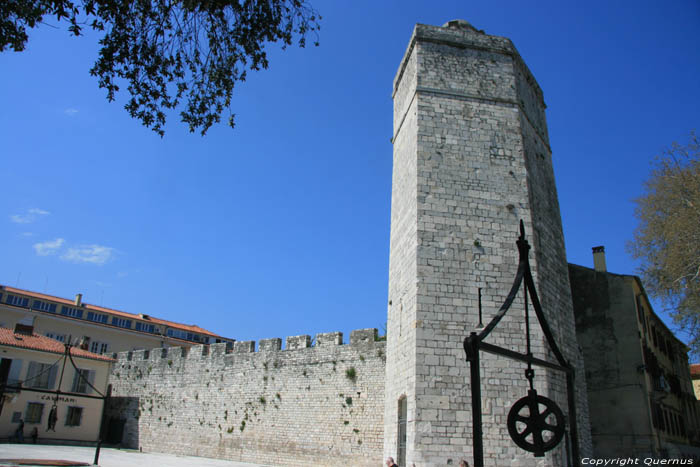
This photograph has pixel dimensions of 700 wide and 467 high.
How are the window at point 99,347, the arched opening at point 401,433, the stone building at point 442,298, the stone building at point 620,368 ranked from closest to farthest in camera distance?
the stone building at point 442,298, the arched opening at point 401,433, the stone building at point 620,368, the window at point 99,347

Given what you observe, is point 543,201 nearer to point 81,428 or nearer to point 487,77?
point 487,77

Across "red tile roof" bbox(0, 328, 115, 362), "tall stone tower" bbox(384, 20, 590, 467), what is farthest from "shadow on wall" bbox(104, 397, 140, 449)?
"tall stone tower" bbox(384, 20, 590, 467)

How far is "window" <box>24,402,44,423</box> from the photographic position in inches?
831

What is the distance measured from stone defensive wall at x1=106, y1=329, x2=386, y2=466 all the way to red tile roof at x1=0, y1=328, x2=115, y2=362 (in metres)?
2.99

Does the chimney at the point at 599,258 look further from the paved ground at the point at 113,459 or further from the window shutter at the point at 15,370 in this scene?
the window shutter at the point at 15,370

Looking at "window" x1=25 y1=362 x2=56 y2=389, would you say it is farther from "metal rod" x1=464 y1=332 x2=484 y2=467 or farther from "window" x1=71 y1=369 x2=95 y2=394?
"metal rod" x1=464 y1=332 x2=484 y2=467

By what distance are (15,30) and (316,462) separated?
12.7 m

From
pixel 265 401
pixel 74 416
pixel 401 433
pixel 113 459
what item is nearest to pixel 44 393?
pixel 74 416

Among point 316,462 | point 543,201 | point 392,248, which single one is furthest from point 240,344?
point 543,201

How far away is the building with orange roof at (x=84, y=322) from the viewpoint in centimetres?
Answer: 3020

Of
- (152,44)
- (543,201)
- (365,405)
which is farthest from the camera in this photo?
(365,405)

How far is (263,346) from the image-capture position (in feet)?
57.5

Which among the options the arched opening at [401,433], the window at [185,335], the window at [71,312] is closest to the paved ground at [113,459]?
the arched opening at [401,433]

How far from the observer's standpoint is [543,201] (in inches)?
463
